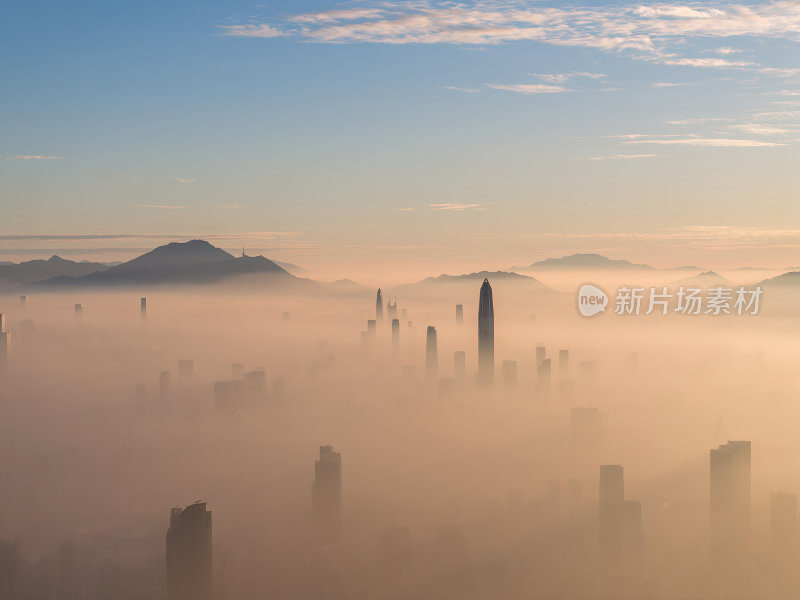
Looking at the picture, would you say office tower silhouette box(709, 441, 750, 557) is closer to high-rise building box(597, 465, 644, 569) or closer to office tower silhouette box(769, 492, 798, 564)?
office tower silhouette box(769, 492, 798, 564)

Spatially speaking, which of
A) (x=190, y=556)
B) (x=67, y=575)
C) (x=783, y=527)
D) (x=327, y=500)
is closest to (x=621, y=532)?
(x=783, y=527)

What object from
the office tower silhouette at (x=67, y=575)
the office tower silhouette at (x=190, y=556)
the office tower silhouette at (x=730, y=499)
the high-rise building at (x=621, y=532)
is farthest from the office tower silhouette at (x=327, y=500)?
the office tower silhouette at (x=730, y=499)

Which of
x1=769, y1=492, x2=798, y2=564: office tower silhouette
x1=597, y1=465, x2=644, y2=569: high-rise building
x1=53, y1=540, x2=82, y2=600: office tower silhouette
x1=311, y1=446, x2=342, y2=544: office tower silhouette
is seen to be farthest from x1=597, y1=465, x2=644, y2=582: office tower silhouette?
x1=53, y1=540, x2=82, y2=600: office tower silhouette

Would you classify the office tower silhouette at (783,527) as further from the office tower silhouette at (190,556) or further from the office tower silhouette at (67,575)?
the office tower silhouette at (67,575)

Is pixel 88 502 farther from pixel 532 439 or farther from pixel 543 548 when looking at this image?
pixel 532 439

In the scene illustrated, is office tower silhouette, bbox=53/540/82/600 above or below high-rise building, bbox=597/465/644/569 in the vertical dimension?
below

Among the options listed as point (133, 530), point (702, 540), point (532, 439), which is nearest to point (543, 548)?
point (702, 540)
